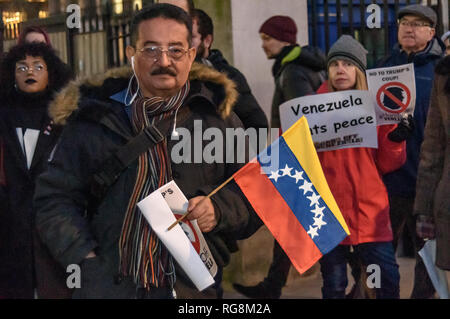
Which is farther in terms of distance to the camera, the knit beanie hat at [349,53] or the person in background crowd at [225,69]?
the knit beanie hat at [349,53]

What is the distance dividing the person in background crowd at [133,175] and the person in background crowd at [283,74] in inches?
92.8

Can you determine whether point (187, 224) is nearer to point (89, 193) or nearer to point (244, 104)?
point (89, 193)

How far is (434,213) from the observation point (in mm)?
5219

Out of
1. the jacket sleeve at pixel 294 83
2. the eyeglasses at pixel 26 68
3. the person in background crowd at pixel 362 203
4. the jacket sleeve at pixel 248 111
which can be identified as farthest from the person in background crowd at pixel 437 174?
the eyeglasses at pixel 26 68

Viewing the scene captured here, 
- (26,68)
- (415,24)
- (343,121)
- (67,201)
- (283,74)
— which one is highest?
(415,24)

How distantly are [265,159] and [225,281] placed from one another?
111 inches

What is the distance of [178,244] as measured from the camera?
14.0ft

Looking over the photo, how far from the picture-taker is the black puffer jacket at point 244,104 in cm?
597

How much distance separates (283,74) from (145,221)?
2775 mm

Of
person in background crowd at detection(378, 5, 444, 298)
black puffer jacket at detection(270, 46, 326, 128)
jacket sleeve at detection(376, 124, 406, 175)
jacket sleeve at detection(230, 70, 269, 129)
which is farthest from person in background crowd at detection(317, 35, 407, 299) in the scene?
black puffer jacket at detection(270, 46, 326, 128)

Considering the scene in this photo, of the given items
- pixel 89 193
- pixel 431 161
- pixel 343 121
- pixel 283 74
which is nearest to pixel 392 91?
pixel 343 121

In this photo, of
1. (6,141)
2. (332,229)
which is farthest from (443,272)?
(6,141)

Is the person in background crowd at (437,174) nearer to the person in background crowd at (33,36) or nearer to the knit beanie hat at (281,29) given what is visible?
the knit beanie hat at (281,29)

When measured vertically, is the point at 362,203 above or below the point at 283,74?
below
